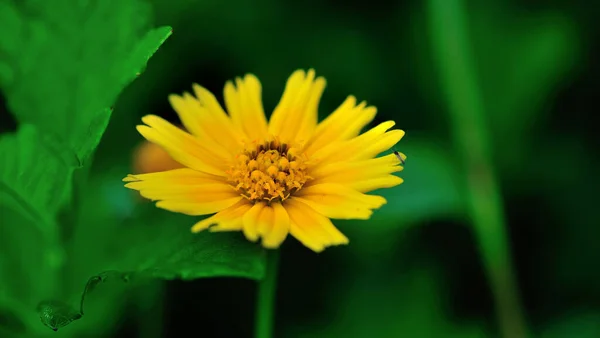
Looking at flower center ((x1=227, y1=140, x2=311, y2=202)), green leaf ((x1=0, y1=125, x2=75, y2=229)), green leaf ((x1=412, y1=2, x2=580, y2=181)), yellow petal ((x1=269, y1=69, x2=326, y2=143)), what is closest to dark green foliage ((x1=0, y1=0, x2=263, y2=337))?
green leaf ((x1=0, y1=125, x2=75, y2=229))

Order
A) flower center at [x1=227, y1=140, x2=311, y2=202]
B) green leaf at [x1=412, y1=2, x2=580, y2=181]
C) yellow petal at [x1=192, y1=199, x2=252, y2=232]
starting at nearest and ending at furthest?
yellow petal at [x1=192, y1=199, x2=252, y2=232], flower center at [x1=227, y1=140, x2=311, y2=202], green leaf at [x1=412, y1=2, x2=580, y2=181]

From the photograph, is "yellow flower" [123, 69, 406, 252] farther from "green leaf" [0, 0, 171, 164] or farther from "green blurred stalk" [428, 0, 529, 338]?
"green blurred stalk" [428, 0, 529, 338]

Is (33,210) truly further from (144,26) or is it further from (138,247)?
(144,26)

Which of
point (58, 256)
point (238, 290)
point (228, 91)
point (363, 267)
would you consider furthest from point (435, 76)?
point (58, 256)

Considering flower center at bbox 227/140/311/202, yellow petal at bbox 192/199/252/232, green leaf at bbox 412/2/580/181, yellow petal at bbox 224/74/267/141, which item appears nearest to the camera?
yellow petal at bbox 192/199/252/232

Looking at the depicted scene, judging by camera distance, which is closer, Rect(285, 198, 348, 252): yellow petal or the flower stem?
Rect(285, 198, 348, 252): yellow petal

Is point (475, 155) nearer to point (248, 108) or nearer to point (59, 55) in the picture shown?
point (248, 108)

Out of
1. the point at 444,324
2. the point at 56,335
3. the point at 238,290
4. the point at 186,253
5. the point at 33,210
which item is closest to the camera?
the point at 186,253
